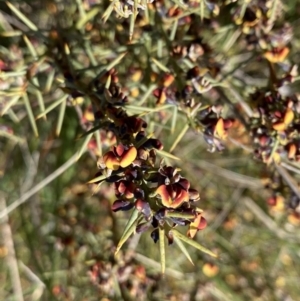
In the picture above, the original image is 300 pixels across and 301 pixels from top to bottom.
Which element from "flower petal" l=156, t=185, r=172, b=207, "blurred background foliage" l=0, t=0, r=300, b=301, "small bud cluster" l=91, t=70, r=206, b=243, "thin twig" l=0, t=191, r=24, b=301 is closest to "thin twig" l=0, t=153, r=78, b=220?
"blurred background foliage" l=0, t=0, r=300, b=301

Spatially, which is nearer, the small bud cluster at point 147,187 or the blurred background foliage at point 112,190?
the small bud cluster at point 147,187

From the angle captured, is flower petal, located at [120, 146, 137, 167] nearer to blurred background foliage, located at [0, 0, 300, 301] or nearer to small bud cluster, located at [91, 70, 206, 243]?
small bud cluster, located at [91, 70, 206, 243]

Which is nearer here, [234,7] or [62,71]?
[62,71]

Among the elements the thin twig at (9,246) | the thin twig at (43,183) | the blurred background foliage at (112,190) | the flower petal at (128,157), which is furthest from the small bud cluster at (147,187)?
the thin twig at (9,246)

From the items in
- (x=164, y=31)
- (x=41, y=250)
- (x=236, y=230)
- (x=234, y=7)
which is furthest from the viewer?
(x=236, y=230)

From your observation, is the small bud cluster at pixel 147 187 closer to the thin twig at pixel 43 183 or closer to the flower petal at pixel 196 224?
the flower petal at pixel 196 224

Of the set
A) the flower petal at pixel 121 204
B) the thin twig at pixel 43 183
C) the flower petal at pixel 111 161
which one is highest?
the flower petal at pixel 111 161

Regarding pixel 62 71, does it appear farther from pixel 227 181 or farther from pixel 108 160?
pixel 227 181

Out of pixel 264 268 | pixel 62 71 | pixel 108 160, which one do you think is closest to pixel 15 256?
pixel 62 71
